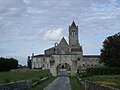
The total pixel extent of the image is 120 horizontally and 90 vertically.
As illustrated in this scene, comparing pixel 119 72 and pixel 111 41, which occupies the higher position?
pixel 111 41

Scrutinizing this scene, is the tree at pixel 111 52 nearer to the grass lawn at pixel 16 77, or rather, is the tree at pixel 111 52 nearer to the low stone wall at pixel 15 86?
the grass lawn at pixel 16 77

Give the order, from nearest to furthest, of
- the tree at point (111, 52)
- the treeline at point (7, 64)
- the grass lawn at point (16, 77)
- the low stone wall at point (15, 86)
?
the low stone wall at point (15, 86), the grass lawn at point (16, 77), the tree at point (111, 52), the treeline at point (7, 64)

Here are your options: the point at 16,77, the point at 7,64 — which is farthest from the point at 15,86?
the point at 7,64

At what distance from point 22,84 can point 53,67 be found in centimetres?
9085

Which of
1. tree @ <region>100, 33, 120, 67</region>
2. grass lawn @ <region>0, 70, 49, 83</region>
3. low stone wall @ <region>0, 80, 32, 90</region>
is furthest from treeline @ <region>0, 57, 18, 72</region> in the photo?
low stone wall @ <region>0, 80, 32, 90</region>

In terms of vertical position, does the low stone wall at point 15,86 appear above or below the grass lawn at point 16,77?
below

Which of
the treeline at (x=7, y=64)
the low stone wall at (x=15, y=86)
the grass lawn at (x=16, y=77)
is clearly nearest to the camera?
the low stone wall at (x=15, y=86)

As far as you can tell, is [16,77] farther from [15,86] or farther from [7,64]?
[7,64]

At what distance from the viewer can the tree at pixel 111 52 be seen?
11419 cm

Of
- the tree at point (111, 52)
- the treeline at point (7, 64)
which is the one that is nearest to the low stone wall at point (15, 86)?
the tree at point (111, 52)

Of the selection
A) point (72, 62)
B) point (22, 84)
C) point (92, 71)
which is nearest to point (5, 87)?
point (22, 84)

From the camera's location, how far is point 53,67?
125562 millimetres

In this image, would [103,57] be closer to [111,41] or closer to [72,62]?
[111,41]

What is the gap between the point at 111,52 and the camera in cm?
11400
